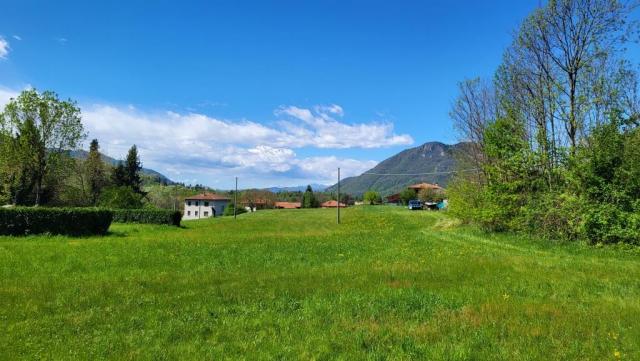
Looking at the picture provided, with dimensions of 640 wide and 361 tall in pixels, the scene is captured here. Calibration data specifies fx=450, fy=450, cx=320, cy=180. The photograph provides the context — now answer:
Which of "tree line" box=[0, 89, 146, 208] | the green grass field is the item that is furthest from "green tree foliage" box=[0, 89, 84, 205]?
the green grass field

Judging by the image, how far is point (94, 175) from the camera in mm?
78375

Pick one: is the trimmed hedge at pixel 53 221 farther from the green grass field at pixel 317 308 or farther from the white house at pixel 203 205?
the white house at pixel 203 205

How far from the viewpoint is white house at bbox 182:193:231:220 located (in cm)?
14238

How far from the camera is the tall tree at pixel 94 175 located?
78.1 meters

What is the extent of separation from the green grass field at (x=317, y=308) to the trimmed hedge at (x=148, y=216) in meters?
34.6

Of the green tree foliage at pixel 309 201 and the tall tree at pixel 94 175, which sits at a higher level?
the tall tree at pixel 94 175

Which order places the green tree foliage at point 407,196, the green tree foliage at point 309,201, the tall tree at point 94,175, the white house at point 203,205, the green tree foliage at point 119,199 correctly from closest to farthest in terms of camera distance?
1. the green tree foliage at point 119,199
2. the tall tree at point 94,175
3. the green tree foliage at point 407,196
4. the green tree foliage at point 309,201
5. the white house at point 203,205

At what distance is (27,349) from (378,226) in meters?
43.8

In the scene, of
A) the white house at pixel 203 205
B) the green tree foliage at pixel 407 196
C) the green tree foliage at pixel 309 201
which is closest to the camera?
the green tree foliage at pixel 407 196

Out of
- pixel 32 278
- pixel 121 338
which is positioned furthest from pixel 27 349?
pixel 32 278

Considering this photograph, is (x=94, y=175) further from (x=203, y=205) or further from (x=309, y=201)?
(x=309, y=201)

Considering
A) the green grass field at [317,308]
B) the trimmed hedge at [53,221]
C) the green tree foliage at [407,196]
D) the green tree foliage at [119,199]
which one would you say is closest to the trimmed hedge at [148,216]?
the green tree foliage at [119,199]

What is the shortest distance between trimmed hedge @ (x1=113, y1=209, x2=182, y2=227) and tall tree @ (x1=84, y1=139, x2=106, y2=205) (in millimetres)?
29473

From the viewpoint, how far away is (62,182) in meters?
64.4
